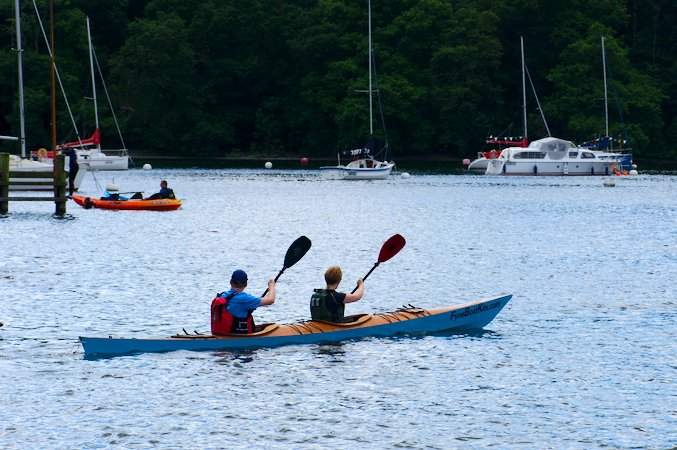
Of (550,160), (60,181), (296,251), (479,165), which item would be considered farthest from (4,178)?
(550,160)

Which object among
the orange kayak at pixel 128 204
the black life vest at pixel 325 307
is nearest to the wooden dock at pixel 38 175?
the orange kayak at pixel 128 204

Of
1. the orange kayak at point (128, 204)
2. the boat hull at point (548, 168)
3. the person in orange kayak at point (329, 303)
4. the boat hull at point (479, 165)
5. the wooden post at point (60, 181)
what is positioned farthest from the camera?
the boat hull at point (479, 165)

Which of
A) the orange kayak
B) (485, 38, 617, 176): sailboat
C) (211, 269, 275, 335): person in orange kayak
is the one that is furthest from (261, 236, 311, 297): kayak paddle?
(485, 38, 617, 176): sailboat

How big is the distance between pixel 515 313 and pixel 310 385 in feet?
31.2

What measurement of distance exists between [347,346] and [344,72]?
98.1 m

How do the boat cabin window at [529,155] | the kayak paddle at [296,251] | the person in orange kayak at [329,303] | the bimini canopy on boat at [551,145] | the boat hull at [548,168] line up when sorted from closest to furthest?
the person in orange kayak at [329,303]
the kayak paddle at [296,251]
the bimini canopy on boat at [551,145]
the boat cabin window at [529,155]
the boat hull at [548,168]

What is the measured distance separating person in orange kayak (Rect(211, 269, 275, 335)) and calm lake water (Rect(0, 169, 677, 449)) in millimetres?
617

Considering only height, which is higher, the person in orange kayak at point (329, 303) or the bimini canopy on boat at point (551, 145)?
the bimini canopy on boat at point (551, 145)

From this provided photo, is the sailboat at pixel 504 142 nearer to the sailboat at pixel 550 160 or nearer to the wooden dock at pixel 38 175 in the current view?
the sailboat at pixel 550 160

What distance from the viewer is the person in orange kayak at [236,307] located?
883 inches

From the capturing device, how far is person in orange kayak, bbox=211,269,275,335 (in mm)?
22438

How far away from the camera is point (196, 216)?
6075 centimetres

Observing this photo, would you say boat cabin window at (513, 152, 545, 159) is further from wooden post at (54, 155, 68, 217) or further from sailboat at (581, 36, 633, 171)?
wooden post at (54, 155, 68, 217)

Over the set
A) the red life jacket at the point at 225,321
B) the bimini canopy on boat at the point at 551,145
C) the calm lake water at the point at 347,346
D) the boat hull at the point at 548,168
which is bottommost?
the calm lake water at the point at 347,346
